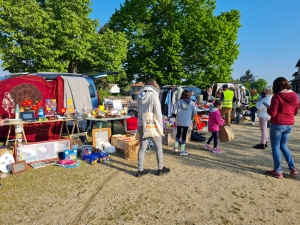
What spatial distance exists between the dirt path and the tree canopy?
10196 mm

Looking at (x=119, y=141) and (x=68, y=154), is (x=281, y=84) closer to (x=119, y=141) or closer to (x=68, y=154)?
(x=119, y=141)

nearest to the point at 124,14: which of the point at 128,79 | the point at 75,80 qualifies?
the point at 128,79

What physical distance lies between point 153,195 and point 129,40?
15889 millimetres

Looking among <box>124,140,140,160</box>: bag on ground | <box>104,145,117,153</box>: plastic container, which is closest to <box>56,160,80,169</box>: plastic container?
<box>104,145,117,153</box>: plastic container

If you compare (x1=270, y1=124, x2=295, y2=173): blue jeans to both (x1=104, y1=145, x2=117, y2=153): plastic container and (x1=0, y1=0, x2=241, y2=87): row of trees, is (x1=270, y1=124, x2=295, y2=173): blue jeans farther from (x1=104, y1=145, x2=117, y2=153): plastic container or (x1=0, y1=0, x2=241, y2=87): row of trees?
(x1=0, y1=0, x2=241, y2=87): row of trees

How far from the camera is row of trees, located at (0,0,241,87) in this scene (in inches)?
487

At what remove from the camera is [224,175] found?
4.43 metres

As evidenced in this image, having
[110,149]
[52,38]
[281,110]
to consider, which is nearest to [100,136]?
[110,149]

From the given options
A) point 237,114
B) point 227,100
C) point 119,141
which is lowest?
point 119,141

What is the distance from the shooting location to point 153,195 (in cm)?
357

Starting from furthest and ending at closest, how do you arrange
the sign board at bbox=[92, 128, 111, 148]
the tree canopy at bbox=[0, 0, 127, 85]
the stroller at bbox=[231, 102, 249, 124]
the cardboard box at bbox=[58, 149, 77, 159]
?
the tree canopy at bbox=[0, 0, 127, 85], the stroller at bbox=[231, 102, 249, 124], the sign board at bbox=[92, 128, 111, 148], the cardboard box at bbox=[58, 149, 77, 159]

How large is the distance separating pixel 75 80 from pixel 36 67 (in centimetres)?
774

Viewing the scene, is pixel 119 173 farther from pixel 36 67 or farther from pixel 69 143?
Answer: pixel 36 67

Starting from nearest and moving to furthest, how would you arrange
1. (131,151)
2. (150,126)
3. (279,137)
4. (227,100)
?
(150,126) < (279,137) < (131,151) < (227,100)
